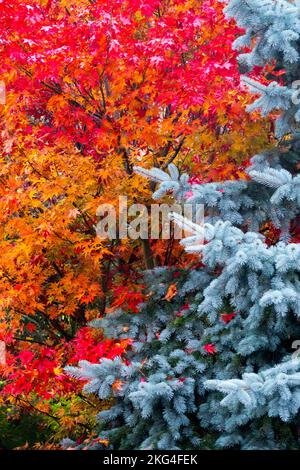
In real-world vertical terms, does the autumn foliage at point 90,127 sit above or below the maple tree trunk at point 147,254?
above

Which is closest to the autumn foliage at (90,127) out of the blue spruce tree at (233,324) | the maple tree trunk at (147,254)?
the maple tree trunk at (147,254)

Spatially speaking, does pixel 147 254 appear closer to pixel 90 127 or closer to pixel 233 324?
pixel 90 127

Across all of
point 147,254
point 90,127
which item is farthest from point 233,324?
point 90,127

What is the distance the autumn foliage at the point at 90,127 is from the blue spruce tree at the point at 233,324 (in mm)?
414

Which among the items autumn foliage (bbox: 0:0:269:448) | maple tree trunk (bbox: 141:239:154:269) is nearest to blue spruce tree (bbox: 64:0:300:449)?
autumn foliage (bbox: 0:0:269:448)

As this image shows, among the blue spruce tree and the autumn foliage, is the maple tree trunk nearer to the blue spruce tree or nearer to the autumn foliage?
the autumn foliage

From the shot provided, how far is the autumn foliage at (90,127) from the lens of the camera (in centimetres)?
505

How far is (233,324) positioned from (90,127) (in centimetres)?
232

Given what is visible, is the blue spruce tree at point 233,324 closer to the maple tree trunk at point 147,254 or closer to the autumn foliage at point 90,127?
the autumn foliage at point 90,127

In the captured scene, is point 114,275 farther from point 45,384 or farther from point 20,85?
point 20,85

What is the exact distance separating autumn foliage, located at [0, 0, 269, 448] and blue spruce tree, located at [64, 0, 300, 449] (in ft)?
1.36

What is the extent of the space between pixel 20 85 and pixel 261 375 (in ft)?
11.4

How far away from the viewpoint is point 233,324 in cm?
438

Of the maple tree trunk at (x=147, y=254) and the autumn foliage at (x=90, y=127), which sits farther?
the maple tree trunk at (x=147, y=254)
